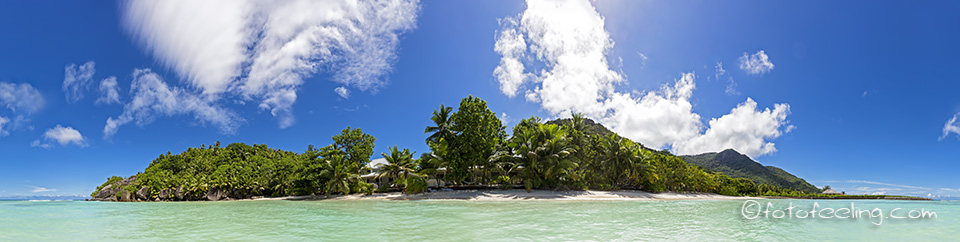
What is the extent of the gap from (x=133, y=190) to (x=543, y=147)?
35917mm

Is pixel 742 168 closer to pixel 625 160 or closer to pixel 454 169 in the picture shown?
pixel 625 160

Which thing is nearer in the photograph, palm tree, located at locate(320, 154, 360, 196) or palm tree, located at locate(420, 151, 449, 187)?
palm tree, located at locate(320, 154, 360, 196)

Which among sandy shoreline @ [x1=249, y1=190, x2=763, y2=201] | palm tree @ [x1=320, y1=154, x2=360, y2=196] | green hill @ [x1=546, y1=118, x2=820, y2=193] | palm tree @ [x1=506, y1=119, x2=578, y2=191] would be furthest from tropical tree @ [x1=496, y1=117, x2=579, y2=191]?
green hill @ [x1=546, y1=118, x2=820, y2=193]

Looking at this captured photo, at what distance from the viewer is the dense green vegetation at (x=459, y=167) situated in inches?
1217

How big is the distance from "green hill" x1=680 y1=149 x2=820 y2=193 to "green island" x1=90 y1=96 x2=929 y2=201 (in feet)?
134

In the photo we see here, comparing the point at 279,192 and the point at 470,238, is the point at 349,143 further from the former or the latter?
the point at 470,238

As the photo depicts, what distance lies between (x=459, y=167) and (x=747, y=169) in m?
92.4

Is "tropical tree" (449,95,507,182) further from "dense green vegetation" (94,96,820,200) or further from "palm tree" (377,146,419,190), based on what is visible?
"palm tree" (377,146,419,190)

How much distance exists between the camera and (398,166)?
31281 mm

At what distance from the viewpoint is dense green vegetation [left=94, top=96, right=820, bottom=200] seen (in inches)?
1217

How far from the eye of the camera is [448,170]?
31.5 metres

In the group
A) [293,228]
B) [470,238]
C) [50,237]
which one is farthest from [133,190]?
[470,238]

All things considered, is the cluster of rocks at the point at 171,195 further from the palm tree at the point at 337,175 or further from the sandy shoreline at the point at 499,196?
the palm tree at the point at 337,175

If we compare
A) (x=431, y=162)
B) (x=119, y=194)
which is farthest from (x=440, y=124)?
(x=119, y=194)
